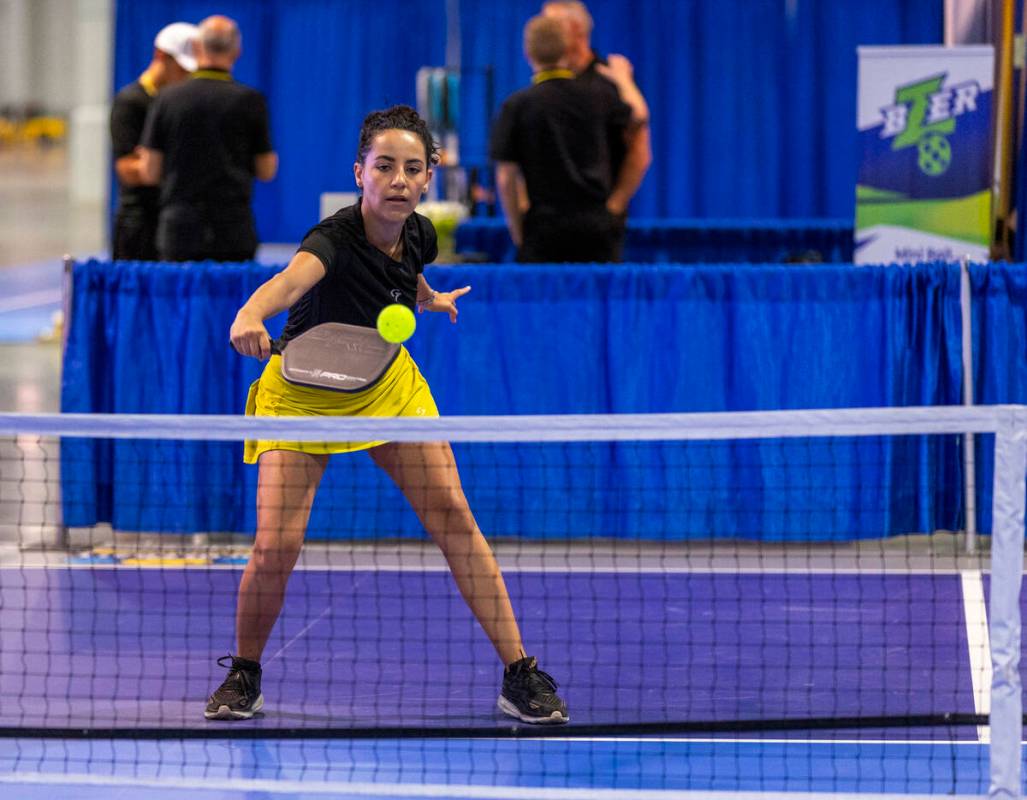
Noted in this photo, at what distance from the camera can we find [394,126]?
4.61 metres

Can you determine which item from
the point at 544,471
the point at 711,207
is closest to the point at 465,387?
the point at 544,471

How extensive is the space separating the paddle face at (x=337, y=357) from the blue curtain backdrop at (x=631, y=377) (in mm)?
2364

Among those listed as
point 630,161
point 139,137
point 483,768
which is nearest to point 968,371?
point 630,161

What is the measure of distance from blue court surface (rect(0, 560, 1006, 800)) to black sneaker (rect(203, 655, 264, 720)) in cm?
5

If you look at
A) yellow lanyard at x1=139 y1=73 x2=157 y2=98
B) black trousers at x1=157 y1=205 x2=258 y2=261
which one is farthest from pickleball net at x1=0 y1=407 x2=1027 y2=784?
yellow lanyard at x1=139 y1=73 x2=157 y2=98

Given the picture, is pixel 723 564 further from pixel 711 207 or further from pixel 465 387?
pixel 711 207

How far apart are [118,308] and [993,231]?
14.1 ft

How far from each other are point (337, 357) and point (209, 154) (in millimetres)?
3467

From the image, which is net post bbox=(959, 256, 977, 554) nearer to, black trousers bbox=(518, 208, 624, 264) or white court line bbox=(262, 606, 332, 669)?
black trousers bbox=(518, 208, 624, 264)

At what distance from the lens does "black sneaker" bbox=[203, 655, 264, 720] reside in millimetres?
4770

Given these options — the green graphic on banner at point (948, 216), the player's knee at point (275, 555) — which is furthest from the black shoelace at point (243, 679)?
the green graphic on banner at point (948, 216)

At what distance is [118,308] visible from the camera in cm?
709

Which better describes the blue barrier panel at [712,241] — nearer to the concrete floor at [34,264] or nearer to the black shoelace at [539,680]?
the concrete floor at [34,264]

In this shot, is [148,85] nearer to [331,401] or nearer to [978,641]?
[331,401]
